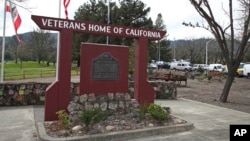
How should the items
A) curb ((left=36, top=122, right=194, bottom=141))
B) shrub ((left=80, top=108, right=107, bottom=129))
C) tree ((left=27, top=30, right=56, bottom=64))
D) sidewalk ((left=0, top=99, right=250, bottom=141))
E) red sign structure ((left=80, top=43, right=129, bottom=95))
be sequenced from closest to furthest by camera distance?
curb ((left=36, top=122, right=194, bottom=141)) → shrub ((left=80, top=108, right=107, bottom=129)) → sidewalk ((left=0, top=99, right=250, bottom=141)) → red sign structure ((left=80, top=43, right=129, bottom=95)) → tree ((left=27, top=30, right=56, bottom=64))

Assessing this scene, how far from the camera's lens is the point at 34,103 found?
12984mm

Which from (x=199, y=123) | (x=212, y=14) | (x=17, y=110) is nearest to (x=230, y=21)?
(x=212, y=14)

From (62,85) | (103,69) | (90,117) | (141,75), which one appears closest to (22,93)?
(62,85)

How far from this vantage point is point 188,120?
10180 mm

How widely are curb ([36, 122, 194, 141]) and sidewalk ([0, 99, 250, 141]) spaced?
0.58ft

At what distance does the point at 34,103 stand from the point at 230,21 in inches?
400

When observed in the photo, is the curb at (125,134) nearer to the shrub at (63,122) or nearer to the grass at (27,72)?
the shrub at (63,122)

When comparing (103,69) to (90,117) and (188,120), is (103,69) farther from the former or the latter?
(188,120)

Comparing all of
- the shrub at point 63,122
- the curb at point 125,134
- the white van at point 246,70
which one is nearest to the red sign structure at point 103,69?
the shrub at point 63,122

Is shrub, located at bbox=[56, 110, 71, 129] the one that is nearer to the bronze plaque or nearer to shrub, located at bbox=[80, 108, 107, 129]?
shrub, located at bbox=[80, 108, 107, 129]

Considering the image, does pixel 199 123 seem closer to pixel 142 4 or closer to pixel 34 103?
pixel 34 103

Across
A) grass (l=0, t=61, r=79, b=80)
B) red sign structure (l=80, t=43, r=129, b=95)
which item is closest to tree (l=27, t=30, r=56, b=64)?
grass (l=0, t=61, r=79, b=80)

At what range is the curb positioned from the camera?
286 inches

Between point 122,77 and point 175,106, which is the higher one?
point 122,77
